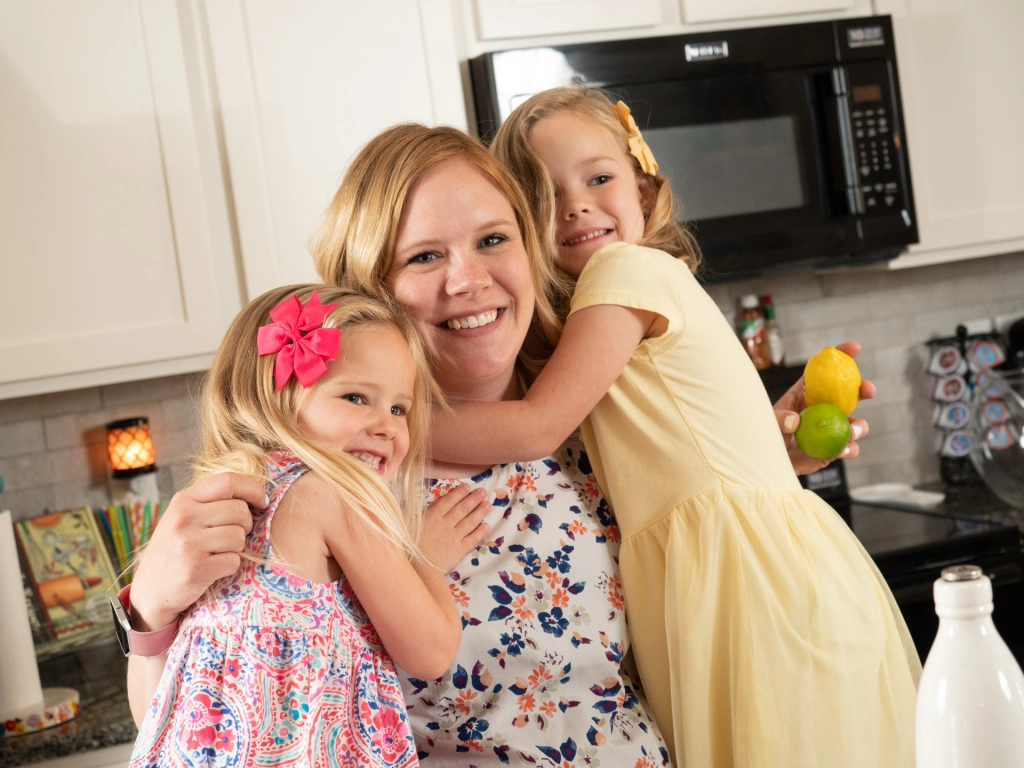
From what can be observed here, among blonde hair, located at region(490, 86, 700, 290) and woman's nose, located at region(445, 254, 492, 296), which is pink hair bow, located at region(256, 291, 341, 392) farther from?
blonde hair, located at region(490, 86, 700, 290)

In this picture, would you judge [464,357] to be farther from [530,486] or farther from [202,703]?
[202,703]

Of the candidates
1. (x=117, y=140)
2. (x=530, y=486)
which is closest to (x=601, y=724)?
(x=530, y=486)

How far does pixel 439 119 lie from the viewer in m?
2.10

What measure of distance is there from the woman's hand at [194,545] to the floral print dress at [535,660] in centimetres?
27

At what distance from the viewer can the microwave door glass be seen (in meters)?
2.21

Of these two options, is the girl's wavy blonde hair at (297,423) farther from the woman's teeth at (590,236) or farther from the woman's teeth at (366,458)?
the woman's teeth at (590,236)

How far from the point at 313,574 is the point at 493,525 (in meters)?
0.26

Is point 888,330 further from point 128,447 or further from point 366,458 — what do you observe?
point 366,458

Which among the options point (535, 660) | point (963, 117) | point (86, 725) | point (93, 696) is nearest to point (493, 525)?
point (535, 660)

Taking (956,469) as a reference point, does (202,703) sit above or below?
above

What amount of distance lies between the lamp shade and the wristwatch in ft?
4.65

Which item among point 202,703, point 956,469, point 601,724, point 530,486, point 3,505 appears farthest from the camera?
point 956,469

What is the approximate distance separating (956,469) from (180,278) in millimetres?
2217

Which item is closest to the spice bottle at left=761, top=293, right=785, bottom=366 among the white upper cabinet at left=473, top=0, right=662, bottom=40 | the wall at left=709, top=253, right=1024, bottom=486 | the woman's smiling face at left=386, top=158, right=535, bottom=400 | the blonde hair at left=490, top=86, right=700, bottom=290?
the wall at left=709, top=253, right=1024, bottom=486
